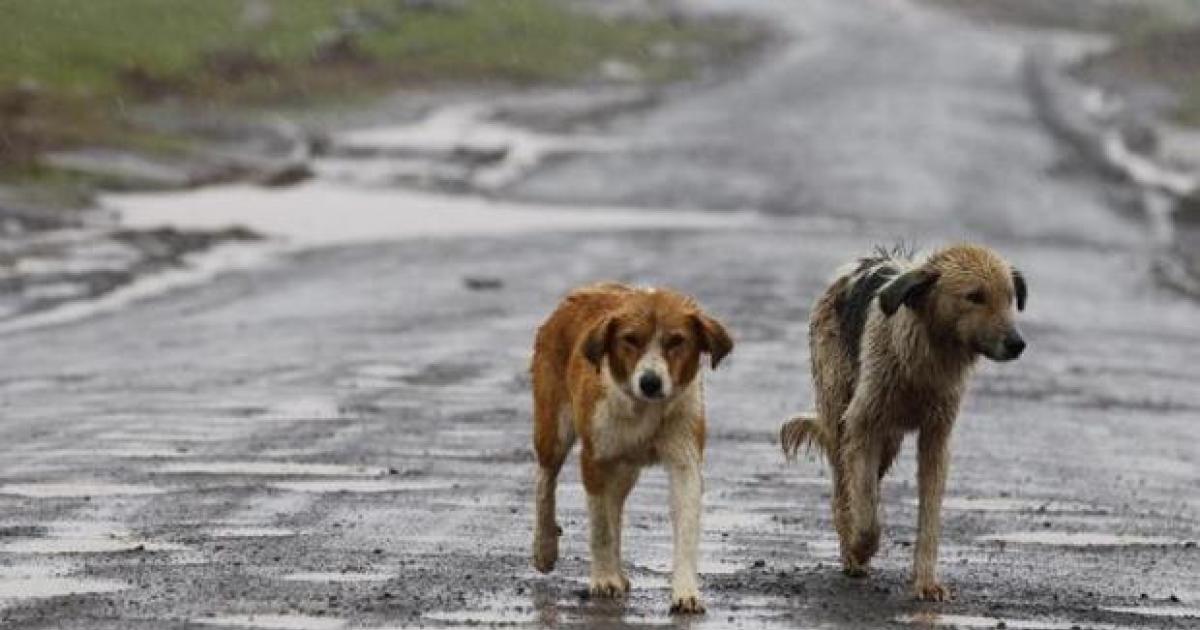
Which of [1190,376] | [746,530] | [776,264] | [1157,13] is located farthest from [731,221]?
[1157,13]

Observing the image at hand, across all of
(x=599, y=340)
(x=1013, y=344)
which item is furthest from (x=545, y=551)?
(x=1013, y=344)

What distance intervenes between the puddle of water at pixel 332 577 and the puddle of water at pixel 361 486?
2661 millimetres

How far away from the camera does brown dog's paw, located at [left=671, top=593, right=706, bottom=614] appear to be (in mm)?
9750

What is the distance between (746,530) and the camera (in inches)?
487

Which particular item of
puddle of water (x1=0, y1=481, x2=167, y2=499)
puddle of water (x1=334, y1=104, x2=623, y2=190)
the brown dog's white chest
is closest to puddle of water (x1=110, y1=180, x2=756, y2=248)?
puddle of water (x1=334, y1=104, x2=623, y2=190)

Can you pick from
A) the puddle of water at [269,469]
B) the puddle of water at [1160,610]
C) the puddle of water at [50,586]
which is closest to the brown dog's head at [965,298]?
the puddle of water at [1160,610]

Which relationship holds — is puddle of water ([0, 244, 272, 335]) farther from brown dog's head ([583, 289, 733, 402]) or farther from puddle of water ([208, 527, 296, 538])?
brown dog's head ([583, 289, 733, 402])

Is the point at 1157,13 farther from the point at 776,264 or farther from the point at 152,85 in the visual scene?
the point at 776,264

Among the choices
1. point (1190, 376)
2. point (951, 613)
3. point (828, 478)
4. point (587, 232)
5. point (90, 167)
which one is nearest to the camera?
point (951, 613)

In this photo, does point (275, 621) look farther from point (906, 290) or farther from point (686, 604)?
point (906, 290)

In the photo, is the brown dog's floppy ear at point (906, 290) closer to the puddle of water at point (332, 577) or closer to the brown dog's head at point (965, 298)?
the brown dog's head at point (965, 298)

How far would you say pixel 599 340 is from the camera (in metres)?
9.84

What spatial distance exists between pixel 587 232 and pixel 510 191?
605 centimetres

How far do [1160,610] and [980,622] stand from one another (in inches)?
32.2
